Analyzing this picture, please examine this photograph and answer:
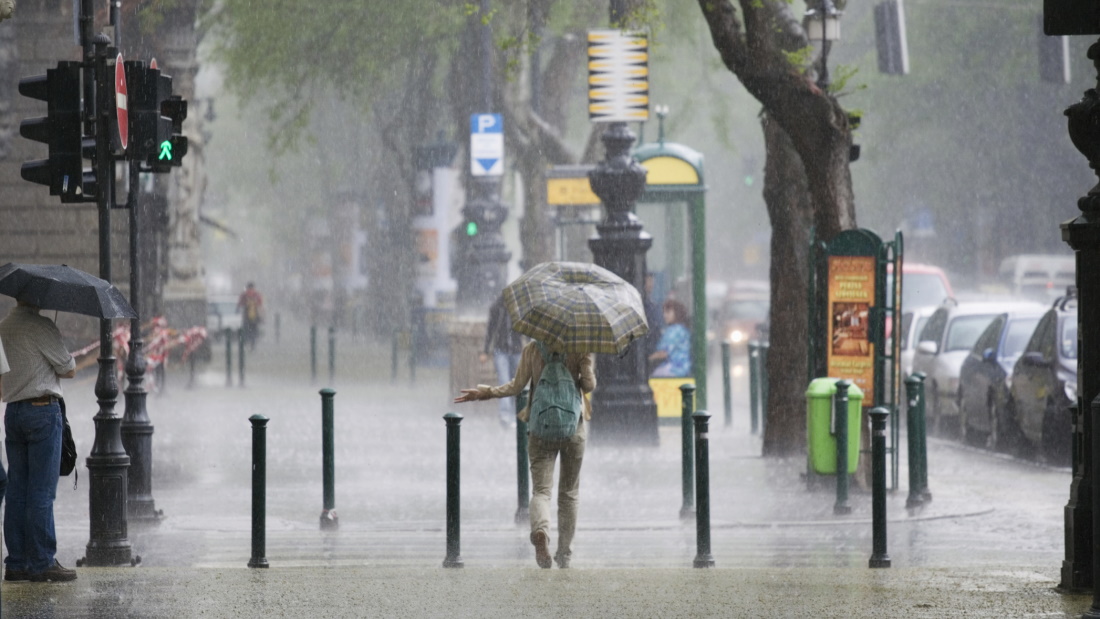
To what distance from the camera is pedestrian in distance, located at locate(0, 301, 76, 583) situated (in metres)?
9.79

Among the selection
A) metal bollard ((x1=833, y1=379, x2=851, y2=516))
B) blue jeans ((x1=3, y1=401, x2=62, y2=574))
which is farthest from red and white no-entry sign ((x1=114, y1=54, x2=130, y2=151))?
metal bollard ((x1=833, y1=379, x2=851, y2=516))

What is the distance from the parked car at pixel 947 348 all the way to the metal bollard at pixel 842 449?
766 cm

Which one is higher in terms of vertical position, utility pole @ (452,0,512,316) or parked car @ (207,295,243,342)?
utility pole @ (452,0,512,316)

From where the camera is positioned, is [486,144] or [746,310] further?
[746,310]

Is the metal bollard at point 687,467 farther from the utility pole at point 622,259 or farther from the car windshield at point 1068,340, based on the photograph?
the car windshield at point 1068,340

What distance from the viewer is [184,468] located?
17281 millimetres

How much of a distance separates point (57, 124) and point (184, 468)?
21.8 ft

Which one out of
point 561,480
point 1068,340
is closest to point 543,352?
point 561,480

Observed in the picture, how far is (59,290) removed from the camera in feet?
32.8

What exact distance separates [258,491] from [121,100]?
2476mm

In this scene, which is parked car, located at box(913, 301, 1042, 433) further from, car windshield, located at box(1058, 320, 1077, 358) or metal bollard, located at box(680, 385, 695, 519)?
metal bollard, located at box(680, 385, 695, 519)

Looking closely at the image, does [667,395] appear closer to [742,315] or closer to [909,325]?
[909,325]

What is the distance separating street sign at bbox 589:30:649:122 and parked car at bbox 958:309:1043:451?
172 inches

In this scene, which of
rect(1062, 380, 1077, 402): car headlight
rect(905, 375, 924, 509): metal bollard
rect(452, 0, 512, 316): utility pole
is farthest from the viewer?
rect(452, 0, 512, 316): utility pole
